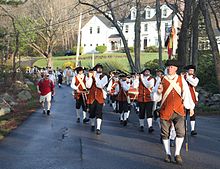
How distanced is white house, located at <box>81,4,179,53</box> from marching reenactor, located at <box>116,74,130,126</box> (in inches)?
2327

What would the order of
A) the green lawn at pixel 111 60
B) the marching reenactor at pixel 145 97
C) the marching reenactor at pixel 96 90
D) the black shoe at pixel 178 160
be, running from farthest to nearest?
1. the green lawn at pixel 111 60
2. the marching reenactor at pixel 145 97
3. the marching reenactor at pixel 96 90
4. the black shoe at pixel 178 160

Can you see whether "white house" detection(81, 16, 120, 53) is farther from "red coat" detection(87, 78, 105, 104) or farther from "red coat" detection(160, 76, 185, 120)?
"red coat" detection(160, 76, 185, 120)

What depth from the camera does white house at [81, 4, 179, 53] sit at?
77750 mm

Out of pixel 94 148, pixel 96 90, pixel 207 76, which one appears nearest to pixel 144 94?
pixel 96 90

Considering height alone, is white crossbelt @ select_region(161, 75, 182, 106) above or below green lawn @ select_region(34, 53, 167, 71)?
below

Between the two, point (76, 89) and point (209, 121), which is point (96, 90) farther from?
point (209, 121)

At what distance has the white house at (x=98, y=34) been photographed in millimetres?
84938

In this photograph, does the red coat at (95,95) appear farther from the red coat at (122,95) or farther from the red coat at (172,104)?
the red coat at (172,104)

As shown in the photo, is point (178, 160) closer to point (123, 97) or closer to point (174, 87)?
point (174, 87)

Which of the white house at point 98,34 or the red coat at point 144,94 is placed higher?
the white house at point 98,34

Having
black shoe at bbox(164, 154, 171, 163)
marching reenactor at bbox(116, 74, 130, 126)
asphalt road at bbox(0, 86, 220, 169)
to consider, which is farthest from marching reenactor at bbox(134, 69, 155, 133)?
black shoe at bbox(164, 154, 171, 163)

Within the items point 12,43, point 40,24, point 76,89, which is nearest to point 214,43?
point 76,89

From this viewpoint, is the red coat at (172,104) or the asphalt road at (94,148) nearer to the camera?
the asphalt road at (94,148)

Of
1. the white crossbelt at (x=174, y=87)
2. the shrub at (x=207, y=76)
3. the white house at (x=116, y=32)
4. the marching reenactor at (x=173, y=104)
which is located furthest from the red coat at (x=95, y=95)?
the white house at (x=116, y=32)
